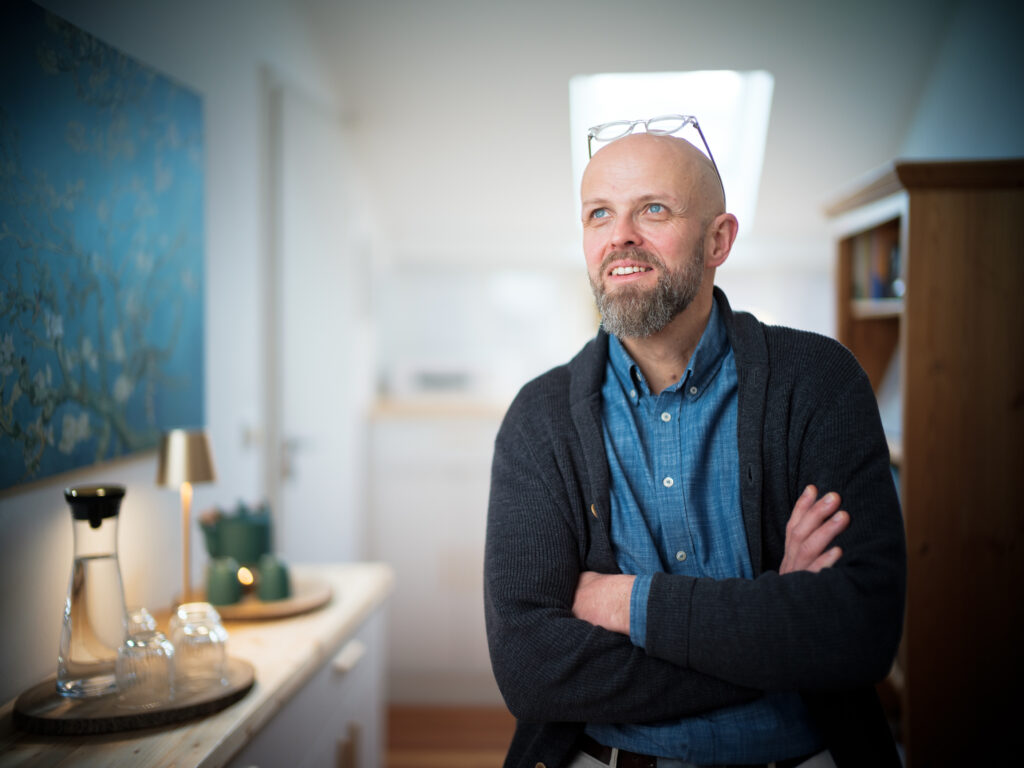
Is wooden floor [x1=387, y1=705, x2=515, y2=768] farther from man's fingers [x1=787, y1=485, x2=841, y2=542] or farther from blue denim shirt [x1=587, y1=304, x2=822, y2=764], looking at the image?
man's fingers [x1=787, y1=485, x2=841, y2=542]

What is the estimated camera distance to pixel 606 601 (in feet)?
3.96

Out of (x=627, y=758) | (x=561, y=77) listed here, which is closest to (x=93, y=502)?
(x=627, y=758)

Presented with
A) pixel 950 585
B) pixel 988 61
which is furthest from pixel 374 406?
pixel 988 61

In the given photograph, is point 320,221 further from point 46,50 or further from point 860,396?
point 860,396

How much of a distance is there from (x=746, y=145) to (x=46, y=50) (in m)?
2.77

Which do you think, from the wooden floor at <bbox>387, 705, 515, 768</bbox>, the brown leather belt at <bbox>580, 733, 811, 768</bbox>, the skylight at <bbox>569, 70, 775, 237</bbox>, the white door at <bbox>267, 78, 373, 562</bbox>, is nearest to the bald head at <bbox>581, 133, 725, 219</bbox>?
the brown leather belt at <bbox>580, 733, 811, 768</bbox>

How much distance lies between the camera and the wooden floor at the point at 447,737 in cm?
304

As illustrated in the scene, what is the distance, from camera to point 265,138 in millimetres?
2758

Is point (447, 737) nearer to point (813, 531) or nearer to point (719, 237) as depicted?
point (813, 531)

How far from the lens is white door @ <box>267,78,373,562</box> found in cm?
278

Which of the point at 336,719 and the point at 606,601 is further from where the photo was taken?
the point at 336,719

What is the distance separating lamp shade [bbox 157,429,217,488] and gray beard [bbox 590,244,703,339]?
1061mm

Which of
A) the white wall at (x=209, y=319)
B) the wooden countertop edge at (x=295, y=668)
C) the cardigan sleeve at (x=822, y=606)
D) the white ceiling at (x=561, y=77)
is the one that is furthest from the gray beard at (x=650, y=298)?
the white ceiling at (x=561, y=77)

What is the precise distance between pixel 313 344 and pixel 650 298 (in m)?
2.06
